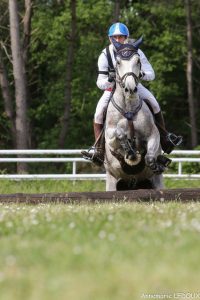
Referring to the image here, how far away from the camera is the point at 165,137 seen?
15.3m

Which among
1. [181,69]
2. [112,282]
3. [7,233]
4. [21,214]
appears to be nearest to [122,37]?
[21,214]

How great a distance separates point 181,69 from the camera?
47.4 metres

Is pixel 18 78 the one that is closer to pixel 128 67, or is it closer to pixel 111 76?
pixel 111 76

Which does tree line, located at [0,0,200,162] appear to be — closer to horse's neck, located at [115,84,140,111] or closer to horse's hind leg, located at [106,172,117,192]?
→ horse's hind leg, located at [106,172,117,192]

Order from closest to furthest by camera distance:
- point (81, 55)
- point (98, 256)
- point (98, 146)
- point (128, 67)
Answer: point (98, 256), point (128, 67), point (98, 146), point (81, 55)

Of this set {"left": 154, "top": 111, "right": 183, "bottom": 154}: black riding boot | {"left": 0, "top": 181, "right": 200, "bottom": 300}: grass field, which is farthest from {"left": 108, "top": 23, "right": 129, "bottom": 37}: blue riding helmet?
{"left": 0, "top": 181, "right": 200, "bottom": 300}: grass field

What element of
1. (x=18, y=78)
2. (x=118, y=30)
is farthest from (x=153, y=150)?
(x=18, y=78)

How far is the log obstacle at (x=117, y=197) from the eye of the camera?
1344 cm

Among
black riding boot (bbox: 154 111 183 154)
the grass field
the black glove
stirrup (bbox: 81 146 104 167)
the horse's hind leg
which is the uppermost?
the black glove

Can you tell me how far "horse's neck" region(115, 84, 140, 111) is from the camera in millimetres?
13930

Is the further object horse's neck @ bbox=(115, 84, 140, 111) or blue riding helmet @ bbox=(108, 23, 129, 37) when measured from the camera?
blue riding helmet @ bbox=(108, 23, 129, 37)

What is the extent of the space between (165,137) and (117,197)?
84.6 inches

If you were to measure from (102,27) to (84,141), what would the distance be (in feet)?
19.5

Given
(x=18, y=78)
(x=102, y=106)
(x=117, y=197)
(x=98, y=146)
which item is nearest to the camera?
(x=117, y=197)
